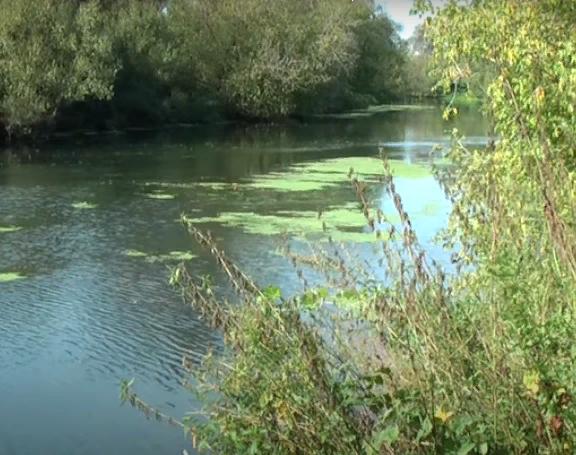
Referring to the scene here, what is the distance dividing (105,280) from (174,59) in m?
21.0

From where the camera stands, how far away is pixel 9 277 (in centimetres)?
947

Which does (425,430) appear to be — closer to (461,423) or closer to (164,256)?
(461,423)

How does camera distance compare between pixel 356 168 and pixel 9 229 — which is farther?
pixel 356 168

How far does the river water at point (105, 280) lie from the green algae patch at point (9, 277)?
29 mm

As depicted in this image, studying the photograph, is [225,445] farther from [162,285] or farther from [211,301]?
[162,285]

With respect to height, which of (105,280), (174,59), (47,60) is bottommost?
(105,280)

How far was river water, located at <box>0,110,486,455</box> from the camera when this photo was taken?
6152 mm

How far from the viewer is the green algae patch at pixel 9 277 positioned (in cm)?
936

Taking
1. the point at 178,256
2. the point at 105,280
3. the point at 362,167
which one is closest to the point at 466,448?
the point at 105,280

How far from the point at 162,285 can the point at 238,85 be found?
2365 centimetres

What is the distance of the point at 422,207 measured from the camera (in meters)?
13.0

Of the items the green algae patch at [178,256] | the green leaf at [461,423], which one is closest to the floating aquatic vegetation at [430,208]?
the green algae patch at [178,256]

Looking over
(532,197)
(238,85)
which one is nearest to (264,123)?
(238,85)

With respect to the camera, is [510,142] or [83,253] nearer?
[510,142]
